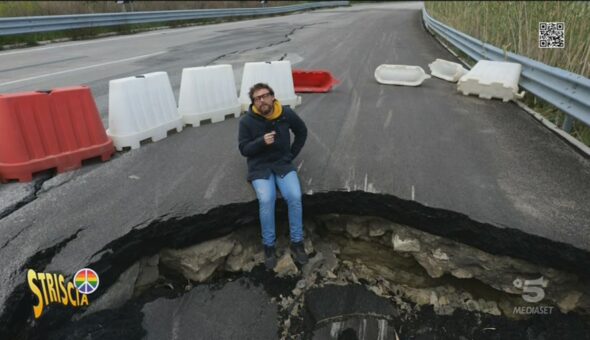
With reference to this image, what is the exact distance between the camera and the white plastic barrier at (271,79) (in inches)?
238

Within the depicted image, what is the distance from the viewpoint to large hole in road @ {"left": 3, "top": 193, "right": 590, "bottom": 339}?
294 cm

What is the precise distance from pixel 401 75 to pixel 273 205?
17.8 ft

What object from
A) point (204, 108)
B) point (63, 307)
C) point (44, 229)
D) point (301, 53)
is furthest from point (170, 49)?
point (63, 307)

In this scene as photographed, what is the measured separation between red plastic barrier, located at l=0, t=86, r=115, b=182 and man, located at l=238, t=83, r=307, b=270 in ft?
6.30

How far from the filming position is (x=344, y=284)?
11.5 feet

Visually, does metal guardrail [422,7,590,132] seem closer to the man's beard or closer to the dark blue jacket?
the dark blue jacket

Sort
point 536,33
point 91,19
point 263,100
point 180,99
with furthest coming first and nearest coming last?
point 91,19
point 536,33
point 180,99
point 263,100

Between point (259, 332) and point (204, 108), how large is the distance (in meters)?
3.68

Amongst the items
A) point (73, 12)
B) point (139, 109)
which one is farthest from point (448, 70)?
point (73, 12)

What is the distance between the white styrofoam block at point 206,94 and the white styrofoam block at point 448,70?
499cm

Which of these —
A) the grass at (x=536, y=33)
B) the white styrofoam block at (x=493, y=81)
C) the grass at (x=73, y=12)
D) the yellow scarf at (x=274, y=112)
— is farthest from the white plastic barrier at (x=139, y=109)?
the grass at (x=73, y=12)

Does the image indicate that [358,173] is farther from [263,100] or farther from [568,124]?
[568,124]

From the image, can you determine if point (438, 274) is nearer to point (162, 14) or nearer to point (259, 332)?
point (259, 332)

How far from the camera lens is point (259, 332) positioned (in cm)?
296
